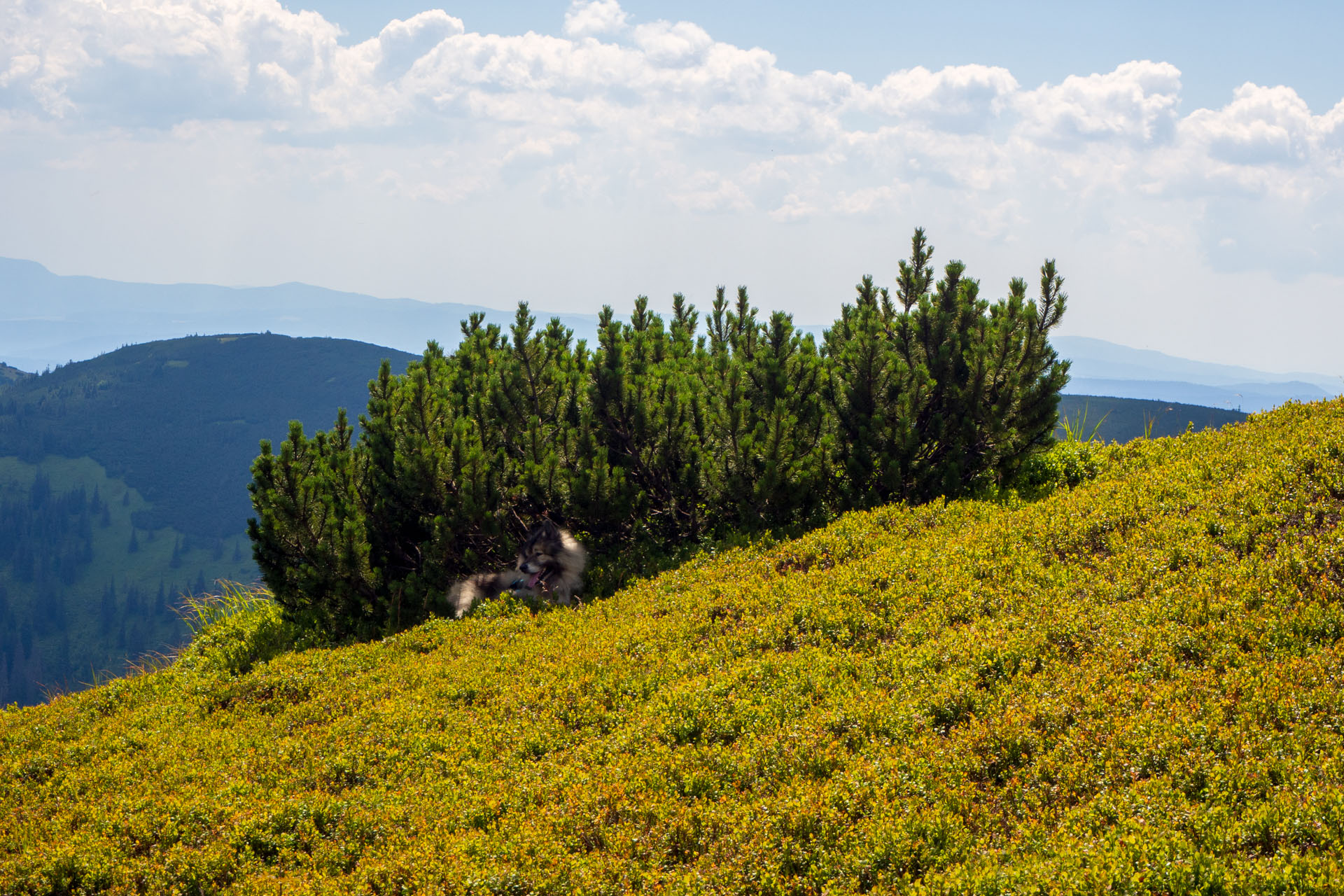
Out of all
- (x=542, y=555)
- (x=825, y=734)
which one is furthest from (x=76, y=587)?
(x=825, y=734)

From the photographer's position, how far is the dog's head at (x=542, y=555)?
1236 centimetres

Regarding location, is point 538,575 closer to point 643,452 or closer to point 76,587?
point 643,452

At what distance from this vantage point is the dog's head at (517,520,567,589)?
12.4 m

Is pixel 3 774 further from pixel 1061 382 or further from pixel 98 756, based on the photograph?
pixel 1061 382

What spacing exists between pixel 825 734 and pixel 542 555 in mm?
6803

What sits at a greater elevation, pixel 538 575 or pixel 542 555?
pixel 542 555

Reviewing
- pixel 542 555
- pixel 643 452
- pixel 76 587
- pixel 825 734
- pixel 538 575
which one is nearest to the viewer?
pixel 825 734

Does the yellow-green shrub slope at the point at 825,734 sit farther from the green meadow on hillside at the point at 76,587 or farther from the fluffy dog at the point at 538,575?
the green meadow on hillside at the point at 76,587

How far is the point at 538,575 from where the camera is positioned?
40.6ft

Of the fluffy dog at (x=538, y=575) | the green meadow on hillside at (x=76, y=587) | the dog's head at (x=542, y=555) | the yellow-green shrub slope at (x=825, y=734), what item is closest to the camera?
the yellow-green shrub slope at (x=825, y=734)

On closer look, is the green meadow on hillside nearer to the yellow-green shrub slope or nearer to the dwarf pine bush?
the dwarf pine bush

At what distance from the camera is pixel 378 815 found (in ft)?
22.0

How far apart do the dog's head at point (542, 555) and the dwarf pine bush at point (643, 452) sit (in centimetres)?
30

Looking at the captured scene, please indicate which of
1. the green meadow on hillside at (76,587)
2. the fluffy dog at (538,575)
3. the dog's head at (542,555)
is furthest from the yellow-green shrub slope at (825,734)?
the green meadow on hillside at (76,587)
